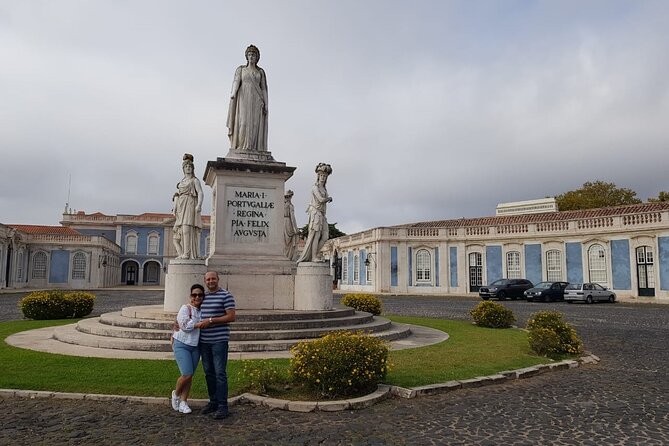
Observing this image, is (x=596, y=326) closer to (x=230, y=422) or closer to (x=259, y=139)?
(x=259, y=139)

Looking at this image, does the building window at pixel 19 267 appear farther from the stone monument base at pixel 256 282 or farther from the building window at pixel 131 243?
the stone monument base at pixel 256 282

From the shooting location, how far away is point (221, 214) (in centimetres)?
1115

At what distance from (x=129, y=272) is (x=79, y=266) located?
56.8ft

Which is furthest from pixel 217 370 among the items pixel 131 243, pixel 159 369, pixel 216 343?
pixel 131 243

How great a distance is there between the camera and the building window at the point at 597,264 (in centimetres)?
3187

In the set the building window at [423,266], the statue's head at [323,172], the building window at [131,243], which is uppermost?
the building window at [131,243]

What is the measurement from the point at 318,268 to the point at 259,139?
3517 millimetres

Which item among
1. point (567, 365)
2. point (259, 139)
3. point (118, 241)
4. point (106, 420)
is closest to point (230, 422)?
point (106, 420)

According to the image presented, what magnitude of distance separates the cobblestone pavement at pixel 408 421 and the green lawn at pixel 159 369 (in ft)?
1.40

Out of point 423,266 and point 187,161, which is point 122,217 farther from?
point 187,161

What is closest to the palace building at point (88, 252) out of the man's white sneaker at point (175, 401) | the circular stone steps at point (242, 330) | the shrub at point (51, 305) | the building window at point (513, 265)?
the shrub at point (51, 305)

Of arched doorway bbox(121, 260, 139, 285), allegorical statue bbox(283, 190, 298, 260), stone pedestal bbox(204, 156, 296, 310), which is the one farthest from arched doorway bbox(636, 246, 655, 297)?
arched doorway bbox(121, 260, 139, 285)

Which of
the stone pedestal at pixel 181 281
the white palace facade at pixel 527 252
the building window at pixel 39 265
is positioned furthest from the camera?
the building window at pixel 39 265

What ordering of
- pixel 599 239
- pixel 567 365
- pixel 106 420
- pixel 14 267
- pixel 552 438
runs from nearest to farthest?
pixel 552 438 < pixel 106 420 < pixel 567 365 < pixel 599 239 < pixel 14 267
